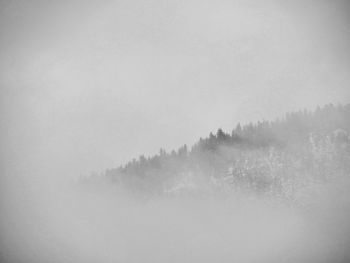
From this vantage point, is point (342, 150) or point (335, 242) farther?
point (342, 150)

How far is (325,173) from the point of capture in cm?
18788

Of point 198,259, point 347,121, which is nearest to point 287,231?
point 198,259

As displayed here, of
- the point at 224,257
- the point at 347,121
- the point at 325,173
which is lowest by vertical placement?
the point at 224,257

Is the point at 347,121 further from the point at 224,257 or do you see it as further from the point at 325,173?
the point at 224,257

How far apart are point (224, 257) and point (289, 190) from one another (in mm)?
38940

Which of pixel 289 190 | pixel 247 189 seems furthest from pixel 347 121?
pixel 247 189

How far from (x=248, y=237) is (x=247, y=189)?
20.6 metres

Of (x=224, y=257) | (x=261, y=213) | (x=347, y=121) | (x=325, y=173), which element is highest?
(x=347, y=121)

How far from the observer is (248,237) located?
631ft

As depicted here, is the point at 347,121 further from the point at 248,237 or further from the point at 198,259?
the point at 198,259

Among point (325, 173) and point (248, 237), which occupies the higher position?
point (325, 173)

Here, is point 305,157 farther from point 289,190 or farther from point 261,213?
point 261,213

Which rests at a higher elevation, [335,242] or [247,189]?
[247,189]

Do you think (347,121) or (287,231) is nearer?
(287,231)
